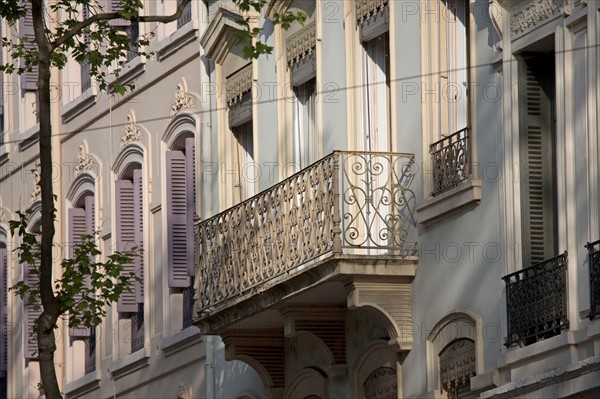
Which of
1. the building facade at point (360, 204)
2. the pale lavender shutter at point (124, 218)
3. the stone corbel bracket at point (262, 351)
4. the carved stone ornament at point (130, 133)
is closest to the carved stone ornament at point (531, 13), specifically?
the building facade at point (360, 204)

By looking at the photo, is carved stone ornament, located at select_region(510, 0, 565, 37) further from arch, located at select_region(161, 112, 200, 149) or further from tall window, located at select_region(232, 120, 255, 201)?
arch, located at select_region(161, 112, 200, 149)

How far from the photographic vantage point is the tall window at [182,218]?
101 ft

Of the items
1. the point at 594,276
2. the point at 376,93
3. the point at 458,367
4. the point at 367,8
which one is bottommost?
the point at 458,367

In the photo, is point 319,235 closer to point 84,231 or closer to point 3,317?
point 84,231

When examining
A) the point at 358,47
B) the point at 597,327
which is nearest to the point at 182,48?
the point at 358,47

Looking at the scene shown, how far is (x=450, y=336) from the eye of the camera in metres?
22.8

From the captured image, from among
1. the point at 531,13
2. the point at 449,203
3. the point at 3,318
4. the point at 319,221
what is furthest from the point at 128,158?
the point at 531,13

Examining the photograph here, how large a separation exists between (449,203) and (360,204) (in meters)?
2.05

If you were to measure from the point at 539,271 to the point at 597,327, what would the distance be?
1.45 metres

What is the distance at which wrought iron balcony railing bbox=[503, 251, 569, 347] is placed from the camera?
2036cm

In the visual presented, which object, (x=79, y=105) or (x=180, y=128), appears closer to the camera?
(x=180, y=128)

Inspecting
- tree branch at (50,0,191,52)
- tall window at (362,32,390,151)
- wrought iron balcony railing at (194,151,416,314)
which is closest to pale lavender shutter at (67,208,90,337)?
wrought iron balcony railing at (194,151,416,314)

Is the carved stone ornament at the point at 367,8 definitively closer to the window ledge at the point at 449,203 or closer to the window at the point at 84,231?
the window ledge at the point at 449,203

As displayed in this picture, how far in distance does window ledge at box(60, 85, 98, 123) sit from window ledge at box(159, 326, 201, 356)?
5548 mm
